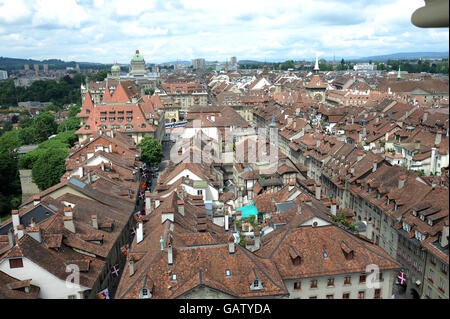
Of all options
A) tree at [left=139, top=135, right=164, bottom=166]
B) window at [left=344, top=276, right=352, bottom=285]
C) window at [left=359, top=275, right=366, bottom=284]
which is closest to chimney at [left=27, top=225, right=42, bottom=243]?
window at [left=344, top=276, right=352, bottom=285]

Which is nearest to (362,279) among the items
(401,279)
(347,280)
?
(347,280)

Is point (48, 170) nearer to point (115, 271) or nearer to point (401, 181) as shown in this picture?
point (115, 271)

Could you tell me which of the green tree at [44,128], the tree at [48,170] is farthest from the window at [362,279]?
the green tree at [44,128]

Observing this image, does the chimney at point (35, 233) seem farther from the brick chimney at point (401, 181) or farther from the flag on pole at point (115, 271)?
the brick chimney at point (401, 181)

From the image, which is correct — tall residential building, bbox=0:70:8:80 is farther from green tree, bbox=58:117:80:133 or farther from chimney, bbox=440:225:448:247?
chimney, bbox=440:225:448:247
